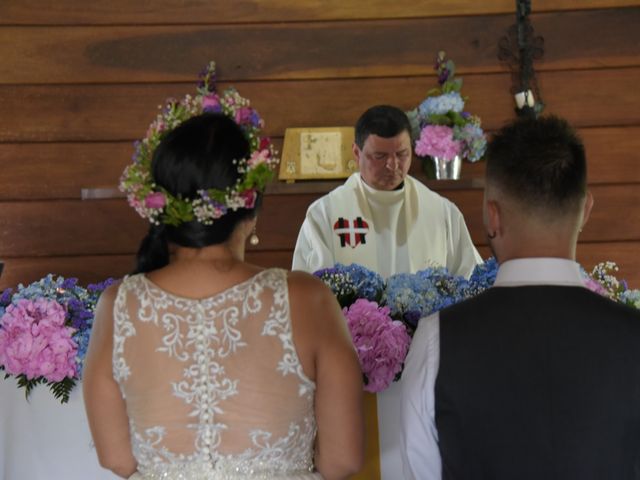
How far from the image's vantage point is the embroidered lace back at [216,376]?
6.13 ft

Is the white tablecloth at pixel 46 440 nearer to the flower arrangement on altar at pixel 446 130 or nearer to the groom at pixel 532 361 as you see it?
the groom at pixel 532 361

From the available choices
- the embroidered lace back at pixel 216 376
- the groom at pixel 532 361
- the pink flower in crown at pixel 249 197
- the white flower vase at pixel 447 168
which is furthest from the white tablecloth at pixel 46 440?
the white flower vase at pixel 447 168

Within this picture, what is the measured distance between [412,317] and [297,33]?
264cm

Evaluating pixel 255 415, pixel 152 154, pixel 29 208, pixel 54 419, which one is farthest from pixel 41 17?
pixel 255 415

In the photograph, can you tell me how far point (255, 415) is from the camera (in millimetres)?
1884

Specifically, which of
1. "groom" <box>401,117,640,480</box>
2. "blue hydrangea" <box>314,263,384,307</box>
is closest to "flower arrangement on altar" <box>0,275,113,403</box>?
"blue hydrangea" <box>314,263,384,307</box>

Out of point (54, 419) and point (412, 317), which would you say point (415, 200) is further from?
point (54, 419)

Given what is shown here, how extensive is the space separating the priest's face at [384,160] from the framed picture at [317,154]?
8.6 inches

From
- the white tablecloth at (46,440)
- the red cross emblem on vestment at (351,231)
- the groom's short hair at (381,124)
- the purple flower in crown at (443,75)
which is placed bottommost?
the white tablecloth at (46,440)

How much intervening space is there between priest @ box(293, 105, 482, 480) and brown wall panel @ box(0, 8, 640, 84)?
574 millimetres

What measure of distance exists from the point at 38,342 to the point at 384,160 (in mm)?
2226

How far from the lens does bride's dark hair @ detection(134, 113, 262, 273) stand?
1.86m

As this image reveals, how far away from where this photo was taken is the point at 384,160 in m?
4.52

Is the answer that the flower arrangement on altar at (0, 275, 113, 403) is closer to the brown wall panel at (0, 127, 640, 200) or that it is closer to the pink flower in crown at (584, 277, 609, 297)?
the pink flower in crown at (584, 277, 609, 297)
